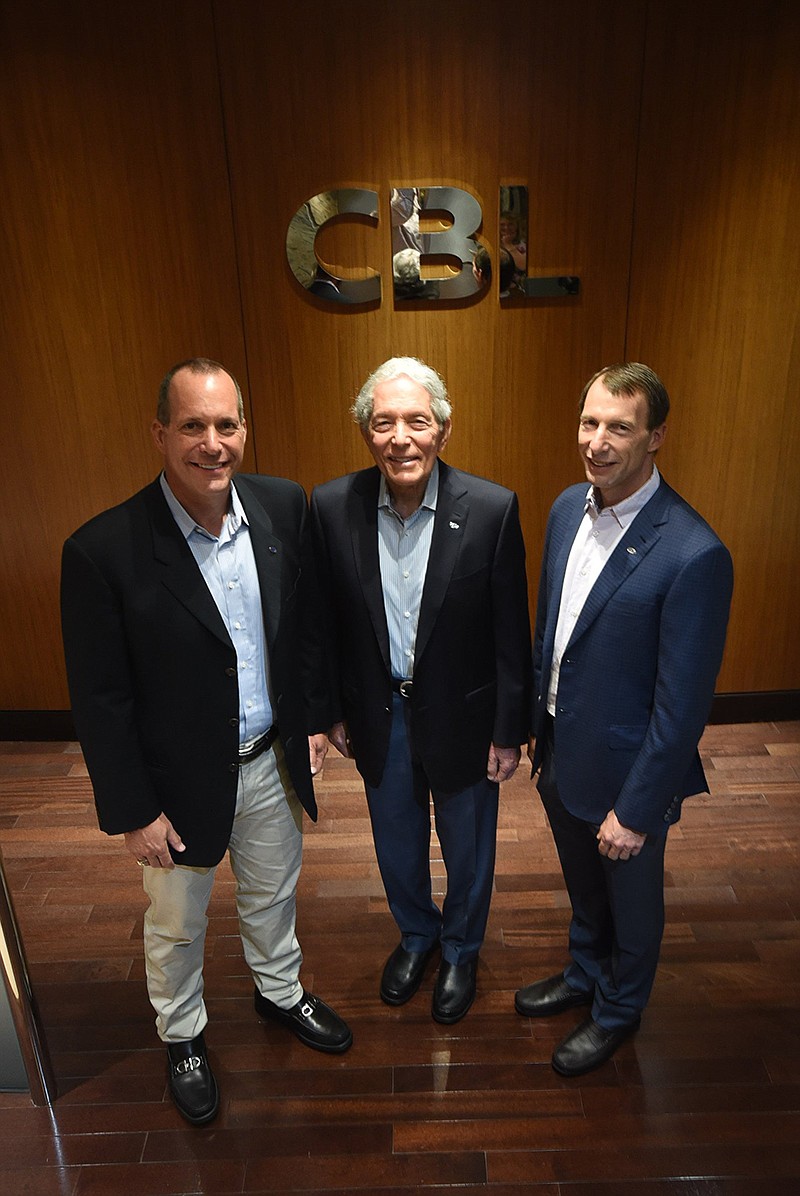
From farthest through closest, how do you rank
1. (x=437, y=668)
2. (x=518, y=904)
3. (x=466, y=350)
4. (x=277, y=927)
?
(x=466, y=350)
(x=518, y=904)
(x=277, y=927)
(x=437, y=668)

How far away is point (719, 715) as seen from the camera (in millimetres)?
4375

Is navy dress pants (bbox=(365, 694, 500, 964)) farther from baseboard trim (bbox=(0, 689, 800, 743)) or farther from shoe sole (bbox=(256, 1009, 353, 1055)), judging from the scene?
baseboard trim (bbox=(0, 689, 800, 743))

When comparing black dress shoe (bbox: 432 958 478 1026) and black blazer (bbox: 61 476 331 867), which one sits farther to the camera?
black dress shoe (bbox: 432 958 478 1026)

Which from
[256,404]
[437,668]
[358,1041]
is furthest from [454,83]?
[358,1041]

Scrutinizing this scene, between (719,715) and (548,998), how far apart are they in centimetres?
205

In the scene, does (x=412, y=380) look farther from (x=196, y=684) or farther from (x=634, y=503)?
(x=196, y=684)

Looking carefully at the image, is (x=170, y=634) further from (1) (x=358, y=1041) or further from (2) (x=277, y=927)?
(1) (x=358, y=1041)

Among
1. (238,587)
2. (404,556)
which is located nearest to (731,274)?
(404,556)

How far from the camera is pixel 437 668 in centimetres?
238

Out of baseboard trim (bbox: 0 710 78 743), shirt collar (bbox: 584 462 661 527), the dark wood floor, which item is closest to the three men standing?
shirt collar (bbox: 584 462 661 527)

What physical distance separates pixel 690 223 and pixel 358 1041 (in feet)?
10.5

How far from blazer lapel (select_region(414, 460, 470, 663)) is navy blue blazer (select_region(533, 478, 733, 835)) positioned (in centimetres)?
28

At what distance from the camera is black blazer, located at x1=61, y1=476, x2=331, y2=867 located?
2.06 meters

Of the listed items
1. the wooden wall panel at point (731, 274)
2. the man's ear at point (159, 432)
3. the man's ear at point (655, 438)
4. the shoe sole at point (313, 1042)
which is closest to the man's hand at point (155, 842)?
the shoe sole at point (313, 1042)
